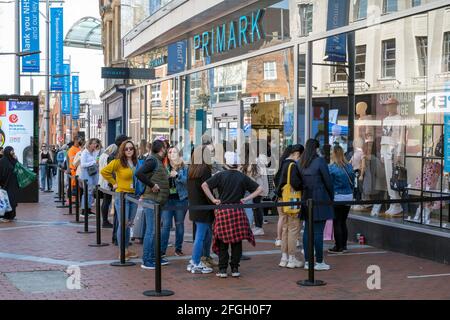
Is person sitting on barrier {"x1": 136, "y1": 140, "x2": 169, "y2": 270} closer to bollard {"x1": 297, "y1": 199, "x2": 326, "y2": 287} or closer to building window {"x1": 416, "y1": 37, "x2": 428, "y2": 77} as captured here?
bollard {"x1": 297, "y1": 199, "x2": 326, "y2": 287}

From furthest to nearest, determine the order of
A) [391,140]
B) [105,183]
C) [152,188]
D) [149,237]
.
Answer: [105,183]
[391,140]
[152,188]
[149,237]

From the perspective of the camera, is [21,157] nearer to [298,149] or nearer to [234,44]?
[234,44]

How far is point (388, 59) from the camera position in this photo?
1212cm

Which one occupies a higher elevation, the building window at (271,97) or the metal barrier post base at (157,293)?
the building window at (271,97)

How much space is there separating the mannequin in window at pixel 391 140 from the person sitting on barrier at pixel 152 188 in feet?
13.7

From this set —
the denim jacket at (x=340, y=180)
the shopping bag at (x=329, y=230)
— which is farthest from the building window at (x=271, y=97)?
the denim jacket at (x=340, y=180)

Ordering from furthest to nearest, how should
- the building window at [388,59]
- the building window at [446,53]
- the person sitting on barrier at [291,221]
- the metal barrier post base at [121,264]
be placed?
the building window at [388,59]
the building window at [446,53]
the metal barrier post base at [121,264]
the person sitting on barrier at [291,221]

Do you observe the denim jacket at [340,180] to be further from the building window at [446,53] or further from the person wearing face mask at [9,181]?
the person wearing face mask at [9,181]

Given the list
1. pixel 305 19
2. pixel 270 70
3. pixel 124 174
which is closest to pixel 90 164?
pixel 270 70

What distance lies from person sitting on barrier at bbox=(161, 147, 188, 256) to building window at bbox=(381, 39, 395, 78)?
4141mm

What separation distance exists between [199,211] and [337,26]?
18.0ft

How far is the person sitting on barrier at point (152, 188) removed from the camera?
9.35m

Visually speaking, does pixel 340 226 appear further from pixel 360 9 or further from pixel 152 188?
pixel 360 9
